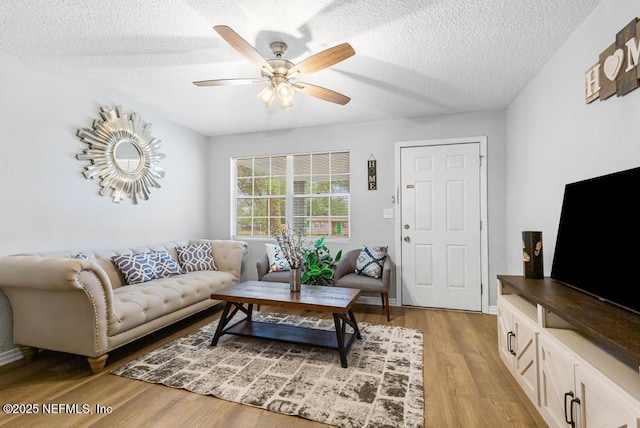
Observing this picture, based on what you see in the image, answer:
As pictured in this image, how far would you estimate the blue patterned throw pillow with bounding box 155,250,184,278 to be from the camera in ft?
10.9

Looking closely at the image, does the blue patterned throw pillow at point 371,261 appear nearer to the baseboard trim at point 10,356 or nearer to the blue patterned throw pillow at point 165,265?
the blue patterned throw pillow at point 165,265

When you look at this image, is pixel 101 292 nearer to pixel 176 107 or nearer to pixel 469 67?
pixel 176 107

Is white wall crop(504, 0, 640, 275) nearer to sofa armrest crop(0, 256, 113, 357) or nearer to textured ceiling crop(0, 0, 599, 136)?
textured ceiling crop(0, 0, 599, 136)

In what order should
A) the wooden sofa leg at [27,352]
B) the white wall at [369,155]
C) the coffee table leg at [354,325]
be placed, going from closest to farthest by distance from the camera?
the wooden sofa leg at [27,352], the coffee table leg at [354,325], the white wall at [369,155]

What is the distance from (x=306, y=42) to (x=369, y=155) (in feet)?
6.79

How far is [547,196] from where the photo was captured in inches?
98.3

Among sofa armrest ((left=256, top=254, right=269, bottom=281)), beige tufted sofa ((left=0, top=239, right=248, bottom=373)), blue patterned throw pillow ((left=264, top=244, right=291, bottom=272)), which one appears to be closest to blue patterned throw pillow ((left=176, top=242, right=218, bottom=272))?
sofa armrest ((left=256, top=254, right=269, bottom=281))

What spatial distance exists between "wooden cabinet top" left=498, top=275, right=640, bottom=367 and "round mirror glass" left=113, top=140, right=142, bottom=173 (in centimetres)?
394

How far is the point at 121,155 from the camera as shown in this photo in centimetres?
335

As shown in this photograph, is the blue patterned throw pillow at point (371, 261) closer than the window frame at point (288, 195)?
Yes

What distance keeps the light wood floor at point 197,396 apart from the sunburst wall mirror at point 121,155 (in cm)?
171

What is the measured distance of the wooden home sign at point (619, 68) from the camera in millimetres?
1492

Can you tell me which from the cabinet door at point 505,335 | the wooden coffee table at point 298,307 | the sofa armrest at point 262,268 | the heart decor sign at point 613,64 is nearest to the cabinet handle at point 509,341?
the cabinet door at point 505,335

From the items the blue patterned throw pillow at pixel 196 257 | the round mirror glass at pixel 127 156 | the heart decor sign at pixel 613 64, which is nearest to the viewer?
the heart decor sign at pixel 613 64
